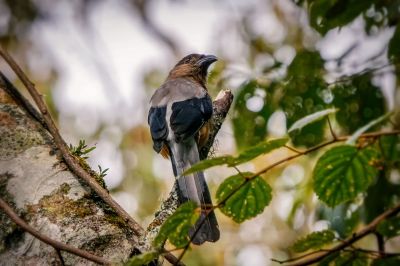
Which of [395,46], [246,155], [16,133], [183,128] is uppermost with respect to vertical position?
[183,128]

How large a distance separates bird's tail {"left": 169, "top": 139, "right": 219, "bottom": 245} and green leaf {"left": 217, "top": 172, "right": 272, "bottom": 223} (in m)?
0.06

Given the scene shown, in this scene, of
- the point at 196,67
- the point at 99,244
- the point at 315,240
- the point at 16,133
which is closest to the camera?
→ the point at 315,240

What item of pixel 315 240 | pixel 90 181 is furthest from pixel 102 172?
pixel 315 240

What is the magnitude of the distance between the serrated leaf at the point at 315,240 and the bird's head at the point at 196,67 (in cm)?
403

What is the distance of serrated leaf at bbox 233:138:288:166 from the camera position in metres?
1.45

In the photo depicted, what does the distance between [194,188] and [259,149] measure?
168cm

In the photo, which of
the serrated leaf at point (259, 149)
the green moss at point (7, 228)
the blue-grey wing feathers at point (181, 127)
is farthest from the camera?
the blue-grey wing feathers at point (181, 127)

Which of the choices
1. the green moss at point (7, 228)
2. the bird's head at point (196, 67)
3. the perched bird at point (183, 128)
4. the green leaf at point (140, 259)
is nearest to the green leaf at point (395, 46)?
the perched bird at point (183, 128)

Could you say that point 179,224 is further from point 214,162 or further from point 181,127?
point 181,127

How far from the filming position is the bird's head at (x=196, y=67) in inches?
223

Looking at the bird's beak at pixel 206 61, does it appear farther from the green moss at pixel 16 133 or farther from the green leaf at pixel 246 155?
the green leaf at pixel 246 155

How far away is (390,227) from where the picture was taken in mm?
1574

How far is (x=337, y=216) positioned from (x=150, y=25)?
20.8 ft

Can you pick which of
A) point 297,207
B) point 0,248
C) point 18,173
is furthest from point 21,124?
point 297,207
